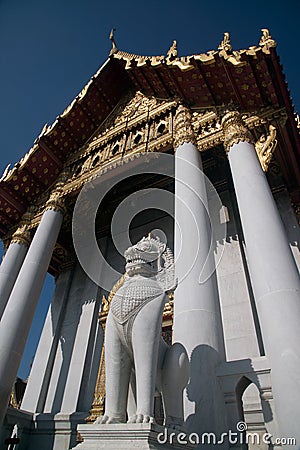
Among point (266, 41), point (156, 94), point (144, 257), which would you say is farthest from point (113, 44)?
point (144, 257)

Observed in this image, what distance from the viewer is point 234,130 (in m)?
5.73

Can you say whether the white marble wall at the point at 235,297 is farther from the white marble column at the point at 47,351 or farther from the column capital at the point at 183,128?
the white marble column at the point at 47,351

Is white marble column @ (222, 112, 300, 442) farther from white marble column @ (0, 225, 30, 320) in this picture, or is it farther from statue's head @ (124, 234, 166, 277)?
white marble column @ (0, 225, 30, 320)

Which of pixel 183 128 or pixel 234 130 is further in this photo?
pixel 183 128

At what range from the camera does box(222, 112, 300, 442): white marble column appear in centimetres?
275

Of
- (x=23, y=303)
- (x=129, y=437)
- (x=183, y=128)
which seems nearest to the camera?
(x=129, y=437)

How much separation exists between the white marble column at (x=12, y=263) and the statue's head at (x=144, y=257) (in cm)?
507

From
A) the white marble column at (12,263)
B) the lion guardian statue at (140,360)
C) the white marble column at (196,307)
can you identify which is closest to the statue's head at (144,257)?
the lion guardian statue at (140,360)

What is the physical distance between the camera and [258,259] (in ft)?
12.3

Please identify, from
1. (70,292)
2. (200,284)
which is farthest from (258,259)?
(70,292)

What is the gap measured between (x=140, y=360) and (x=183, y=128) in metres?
5.18

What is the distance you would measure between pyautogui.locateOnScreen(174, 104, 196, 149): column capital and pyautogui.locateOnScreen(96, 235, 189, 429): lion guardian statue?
4.10m

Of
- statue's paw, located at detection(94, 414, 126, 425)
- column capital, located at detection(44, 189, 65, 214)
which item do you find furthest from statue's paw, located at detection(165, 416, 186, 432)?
column capital, located at detection(44, 189, 65, 214)

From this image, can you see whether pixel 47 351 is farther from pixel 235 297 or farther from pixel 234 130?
pixel 234 130
